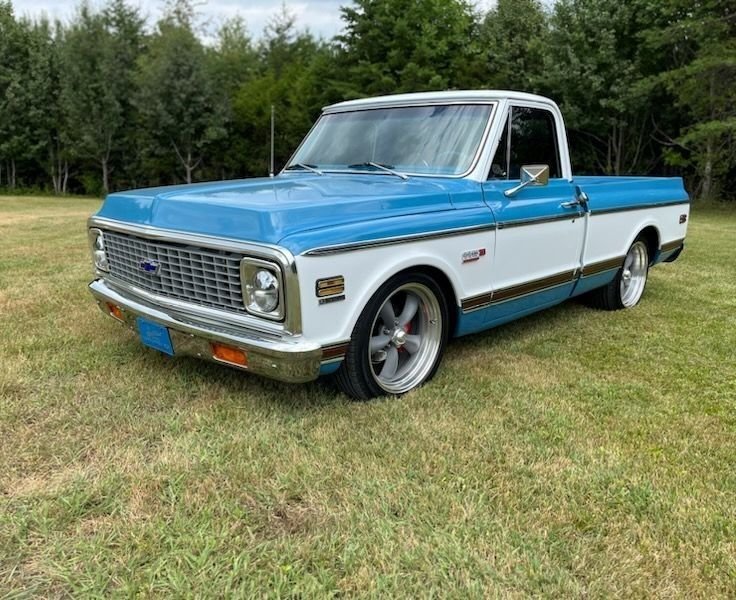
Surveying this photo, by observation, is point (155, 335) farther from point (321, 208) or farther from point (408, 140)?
point (408, 140)

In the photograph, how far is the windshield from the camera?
13.2ft

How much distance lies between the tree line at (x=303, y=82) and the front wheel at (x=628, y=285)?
13.4m

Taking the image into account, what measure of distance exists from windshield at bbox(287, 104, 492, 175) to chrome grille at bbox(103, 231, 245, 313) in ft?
4.95

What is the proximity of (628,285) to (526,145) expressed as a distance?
92.3 inches

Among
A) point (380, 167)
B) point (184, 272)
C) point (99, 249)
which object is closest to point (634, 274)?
point (380, 167)

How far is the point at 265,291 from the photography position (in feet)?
9.52

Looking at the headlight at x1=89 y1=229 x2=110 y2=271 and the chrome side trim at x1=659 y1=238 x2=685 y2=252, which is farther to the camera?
the chrome side trim at x1=659 y1=238 x2=685 y2=252

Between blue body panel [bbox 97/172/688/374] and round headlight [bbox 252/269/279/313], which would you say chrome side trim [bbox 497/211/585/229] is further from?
round headlight [bbox 252/269/279/313]

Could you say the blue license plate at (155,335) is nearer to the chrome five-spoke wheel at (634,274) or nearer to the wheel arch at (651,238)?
the chrome five-spoke wheel at (634,274)

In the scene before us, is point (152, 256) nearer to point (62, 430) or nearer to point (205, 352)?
point (205, 352)

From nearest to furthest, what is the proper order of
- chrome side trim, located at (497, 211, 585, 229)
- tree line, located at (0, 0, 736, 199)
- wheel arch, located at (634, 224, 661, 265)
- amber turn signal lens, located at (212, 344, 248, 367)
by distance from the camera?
amber turn signal lens, located at (212, 344, 248, 367) → chrome side trim, located at (497, 211, 585, 229) → wheel arch, located at (634, 224, 661, 265) → tree line, located at (0, 0, 736, 199)

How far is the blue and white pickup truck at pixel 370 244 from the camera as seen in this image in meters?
2.92

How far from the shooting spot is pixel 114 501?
98.4 inches

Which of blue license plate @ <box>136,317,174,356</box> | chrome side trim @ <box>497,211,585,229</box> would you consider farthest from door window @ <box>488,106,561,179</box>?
blue license plate @ <box>136,317,174,356</box>
